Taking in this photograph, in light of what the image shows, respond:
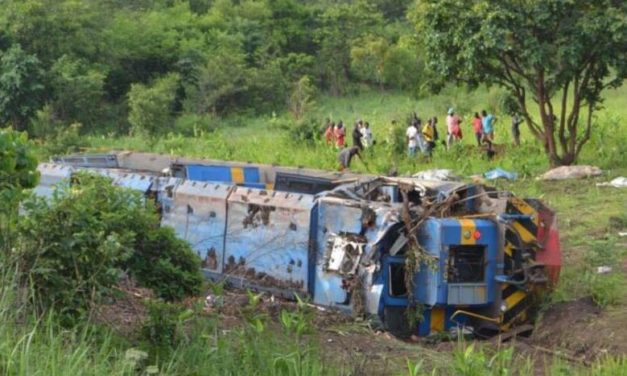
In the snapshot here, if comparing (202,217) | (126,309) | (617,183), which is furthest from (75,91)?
(126,309)

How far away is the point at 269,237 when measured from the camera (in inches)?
412

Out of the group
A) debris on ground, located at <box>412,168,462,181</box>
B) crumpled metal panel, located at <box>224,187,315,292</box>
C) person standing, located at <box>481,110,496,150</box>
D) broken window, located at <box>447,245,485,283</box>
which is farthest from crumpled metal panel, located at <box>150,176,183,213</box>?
person standing, located at <box>481,110,496,150</box>

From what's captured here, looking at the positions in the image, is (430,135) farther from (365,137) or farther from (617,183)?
(617,183)

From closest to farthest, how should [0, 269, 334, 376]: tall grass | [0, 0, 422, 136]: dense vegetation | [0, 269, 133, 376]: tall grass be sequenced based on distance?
[0, 269, 133, 376]: tall grass
[0, 269, 334, 376]: tall grass
[0, 0, 422, 136]: dense vegetation

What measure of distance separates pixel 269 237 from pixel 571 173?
9237mm

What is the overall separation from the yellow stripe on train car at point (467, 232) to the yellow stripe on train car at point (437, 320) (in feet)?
2.18

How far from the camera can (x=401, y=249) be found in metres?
9.51

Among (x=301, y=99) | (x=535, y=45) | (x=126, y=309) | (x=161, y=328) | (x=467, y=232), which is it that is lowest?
(x=126, y=309)

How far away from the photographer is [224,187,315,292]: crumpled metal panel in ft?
33.1

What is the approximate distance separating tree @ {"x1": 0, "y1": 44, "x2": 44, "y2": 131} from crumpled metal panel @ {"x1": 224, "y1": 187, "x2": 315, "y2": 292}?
961 inches

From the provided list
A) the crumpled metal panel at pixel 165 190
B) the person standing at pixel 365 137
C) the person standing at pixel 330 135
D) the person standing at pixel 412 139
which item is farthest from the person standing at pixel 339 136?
the crumpled metal panel at pixel 165 190

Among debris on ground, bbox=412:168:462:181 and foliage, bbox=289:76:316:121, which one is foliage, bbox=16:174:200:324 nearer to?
debris on ground, bbox=412:168:462:181

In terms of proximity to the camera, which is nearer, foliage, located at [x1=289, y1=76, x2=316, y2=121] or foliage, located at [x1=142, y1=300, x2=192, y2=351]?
foliage, located at [x1=142, y1=300, x2=192, y2=351]

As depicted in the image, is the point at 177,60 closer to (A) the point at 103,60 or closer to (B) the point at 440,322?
(A) the point at 103,60
